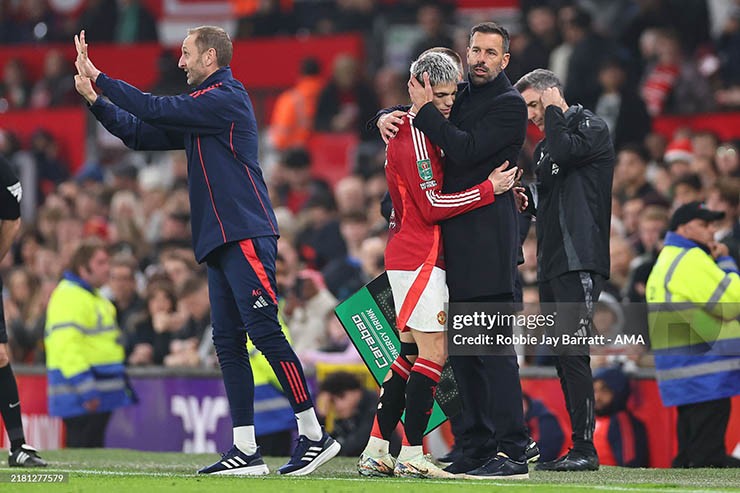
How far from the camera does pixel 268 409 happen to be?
487 inches

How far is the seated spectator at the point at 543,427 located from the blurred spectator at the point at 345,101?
23.5 ft

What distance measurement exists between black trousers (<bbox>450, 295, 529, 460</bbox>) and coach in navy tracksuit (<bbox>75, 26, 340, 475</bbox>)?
742 mm

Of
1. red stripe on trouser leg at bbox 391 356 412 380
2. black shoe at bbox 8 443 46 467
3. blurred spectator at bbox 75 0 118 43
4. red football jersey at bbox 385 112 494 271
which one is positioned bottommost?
black shoe at bbox 8 443 46 467

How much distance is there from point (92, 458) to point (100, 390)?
2.32 metres

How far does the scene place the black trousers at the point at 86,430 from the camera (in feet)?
44.1

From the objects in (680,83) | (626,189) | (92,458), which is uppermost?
(680,83)

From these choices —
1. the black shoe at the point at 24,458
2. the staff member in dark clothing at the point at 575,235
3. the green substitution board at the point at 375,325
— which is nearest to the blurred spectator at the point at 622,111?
the staff member in dark clothing at the point at 575,235

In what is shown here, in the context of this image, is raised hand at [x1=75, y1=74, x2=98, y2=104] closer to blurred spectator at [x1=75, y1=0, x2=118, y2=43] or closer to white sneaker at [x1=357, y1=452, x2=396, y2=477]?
white sneaker at [x1=357, y1=452, x2=396, y2=477]

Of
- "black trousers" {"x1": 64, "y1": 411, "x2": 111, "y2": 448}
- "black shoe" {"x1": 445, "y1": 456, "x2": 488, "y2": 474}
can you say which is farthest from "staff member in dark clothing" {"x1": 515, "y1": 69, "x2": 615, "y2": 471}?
"black trousers" {"x1": 64, "y1": 411, "x2": 111, "y2": 448}

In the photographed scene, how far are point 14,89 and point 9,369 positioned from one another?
11963mm

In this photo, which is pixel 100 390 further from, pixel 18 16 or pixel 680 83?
pixel 18 16

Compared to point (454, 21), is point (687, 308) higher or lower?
lower

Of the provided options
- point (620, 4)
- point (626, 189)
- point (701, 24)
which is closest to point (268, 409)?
point (626, 189)

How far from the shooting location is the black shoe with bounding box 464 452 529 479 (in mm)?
8344
